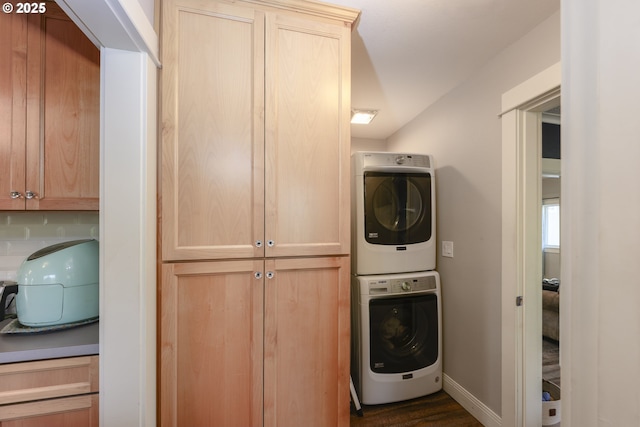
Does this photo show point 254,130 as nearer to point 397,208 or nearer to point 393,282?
point 397,208

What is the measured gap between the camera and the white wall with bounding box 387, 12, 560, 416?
170cm

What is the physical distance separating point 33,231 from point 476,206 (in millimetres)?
2664

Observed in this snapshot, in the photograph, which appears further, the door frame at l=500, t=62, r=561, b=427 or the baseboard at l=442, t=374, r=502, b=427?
the baseboard at l=442, t=374, r=502, b=427

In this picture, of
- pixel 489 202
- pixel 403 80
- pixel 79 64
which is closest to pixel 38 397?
pixel 79 64

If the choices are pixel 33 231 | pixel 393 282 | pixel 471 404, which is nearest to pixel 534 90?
pixel 393 282

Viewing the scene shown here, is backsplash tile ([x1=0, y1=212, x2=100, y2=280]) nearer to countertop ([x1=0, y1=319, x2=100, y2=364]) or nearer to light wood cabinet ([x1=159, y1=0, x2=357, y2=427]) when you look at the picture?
countertop ([x1=0, y1=319, x2=100, y2=364])

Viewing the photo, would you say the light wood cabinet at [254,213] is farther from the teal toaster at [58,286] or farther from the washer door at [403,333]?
the washer door at [403,333]

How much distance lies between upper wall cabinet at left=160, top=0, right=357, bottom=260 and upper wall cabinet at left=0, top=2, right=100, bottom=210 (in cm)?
47

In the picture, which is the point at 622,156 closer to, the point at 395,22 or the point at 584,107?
the point at 584,107

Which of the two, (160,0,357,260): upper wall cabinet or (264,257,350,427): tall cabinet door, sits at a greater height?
(160,0,357,260): upper wall cabinet

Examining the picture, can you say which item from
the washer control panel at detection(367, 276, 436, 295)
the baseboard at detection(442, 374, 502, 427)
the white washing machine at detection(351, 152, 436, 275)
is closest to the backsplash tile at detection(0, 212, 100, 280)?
the white washing machine at detection(351, 152, 436, 275)

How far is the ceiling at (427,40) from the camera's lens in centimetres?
139

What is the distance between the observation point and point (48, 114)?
4.19 feet

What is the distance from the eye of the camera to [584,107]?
29 centimetres
